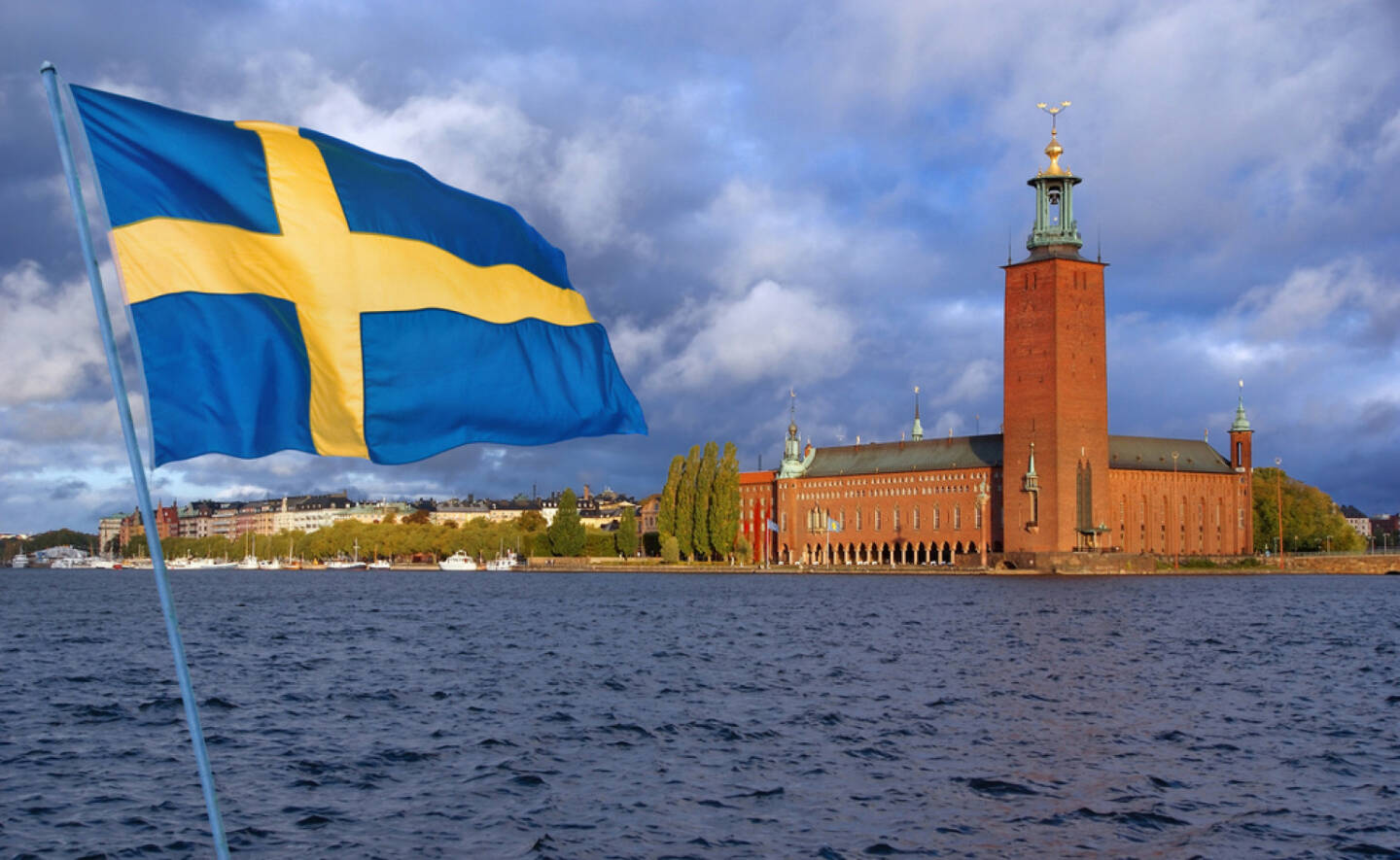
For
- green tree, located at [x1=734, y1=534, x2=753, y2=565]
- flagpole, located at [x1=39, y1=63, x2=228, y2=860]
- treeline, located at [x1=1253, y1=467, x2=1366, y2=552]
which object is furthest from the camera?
treeline, located at [x1=1253, y1=467, x2=1366, y2=552]

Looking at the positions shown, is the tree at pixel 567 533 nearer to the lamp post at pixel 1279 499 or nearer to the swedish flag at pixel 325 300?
the lamp post at pixel 1279 499

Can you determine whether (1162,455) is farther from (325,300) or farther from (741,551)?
(325,300)

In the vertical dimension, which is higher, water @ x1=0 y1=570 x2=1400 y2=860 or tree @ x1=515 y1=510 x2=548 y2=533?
tree @ x1=515 y1=510 x2=548 y2=533

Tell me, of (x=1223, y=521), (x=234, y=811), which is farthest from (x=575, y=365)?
(x=1223, y=521)

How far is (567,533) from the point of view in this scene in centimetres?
12381

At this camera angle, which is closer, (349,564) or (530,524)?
(530,524)

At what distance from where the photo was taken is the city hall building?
9969cm

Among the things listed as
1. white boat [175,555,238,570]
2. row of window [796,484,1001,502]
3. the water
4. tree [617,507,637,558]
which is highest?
row of window [796,484,1001,502]

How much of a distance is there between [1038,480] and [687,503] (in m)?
25.7

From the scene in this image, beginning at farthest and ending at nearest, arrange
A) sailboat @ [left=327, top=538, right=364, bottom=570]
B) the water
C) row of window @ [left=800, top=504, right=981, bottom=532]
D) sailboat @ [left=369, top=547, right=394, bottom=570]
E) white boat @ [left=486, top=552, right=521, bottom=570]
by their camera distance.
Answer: sailboat @ [left=327, top=538, right=364, bottom=570] → sailboat @ [left=369, top=547, right=394, bottom=570] → white boat @ [left=486, top=552, right=521, bottom=570] → row of window @ [left=800, top=504, right=981, bottom=532] → the water

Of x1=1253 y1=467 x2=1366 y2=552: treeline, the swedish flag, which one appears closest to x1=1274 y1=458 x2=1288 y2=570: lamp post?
x1=1253 y1=467 x2=1366 y2=552: treeline

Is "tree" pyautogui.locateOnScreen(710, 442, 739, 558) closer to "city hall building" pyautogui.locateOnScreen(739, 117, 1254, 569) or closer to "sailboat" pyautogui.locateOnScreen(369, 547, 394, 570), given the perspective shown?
"city hall building" pyautogui.locateOnScreen(739, 117, 1254, 569)

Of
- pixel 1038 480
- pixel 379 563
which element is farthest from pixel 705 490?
pixel 379 563

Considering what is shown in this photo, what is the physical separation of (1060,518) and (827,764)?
8437 cm
